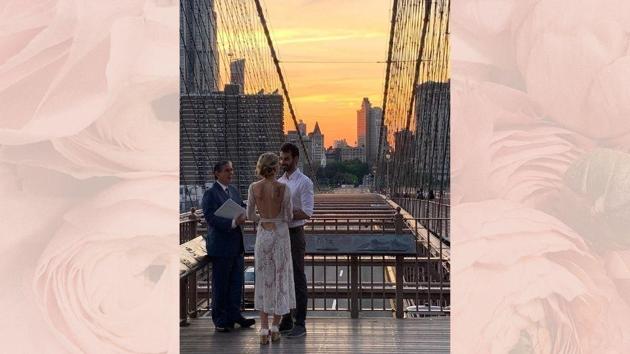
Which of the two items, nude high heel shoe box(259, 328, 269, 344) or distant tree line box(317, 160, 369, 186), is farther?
Answer: distant tree line box(317, 160, 369, 186)

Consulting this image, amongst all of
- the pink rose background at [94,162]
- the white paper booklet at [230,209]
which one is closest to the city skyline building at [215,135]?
the white paper booklet at [230,209]

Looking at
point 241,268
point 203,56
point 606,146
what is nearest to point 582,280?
point 606,146

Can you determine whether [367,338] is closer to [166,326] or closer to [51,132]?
[166,326]

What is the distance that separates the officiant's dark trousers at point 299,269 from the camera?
5.05 m

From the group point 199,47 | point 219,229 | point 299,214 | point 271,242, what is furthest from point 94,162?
point 199,47

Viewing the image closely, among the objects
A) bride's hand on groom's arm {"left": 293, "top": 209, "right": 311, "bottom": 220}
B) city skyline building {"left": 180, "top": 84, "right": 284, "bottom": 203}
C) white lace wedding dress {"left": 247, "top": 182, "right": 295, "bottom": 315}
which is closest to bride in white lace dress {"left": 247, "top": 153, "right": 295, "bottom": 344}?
white lace wedding dress {"left": 247, "top": 182, "right": 295, "bottom": 315}

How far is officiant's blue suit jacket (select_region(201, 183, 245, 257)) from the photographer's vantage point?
5266mm

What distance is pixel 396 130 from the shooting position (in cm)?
3909

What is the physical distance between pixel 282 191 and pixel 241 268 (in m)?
1.11

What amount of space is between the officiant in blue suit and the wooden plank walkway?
0.16m

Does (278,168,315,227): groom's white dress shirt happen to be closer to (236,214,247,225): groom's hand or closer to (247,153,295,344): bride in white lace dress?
(247,153,295,344): bride in white lace dress

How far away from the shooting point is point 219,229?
210 inches

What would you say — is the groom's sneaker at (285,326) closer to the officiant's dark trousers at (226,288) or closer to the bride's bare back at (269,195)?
the officiant's dark trousers at (226,288)

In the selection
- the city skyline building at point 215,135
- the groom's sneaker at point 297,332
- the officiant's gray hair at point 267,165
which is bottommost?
the groom's sneaker at point 297,332
